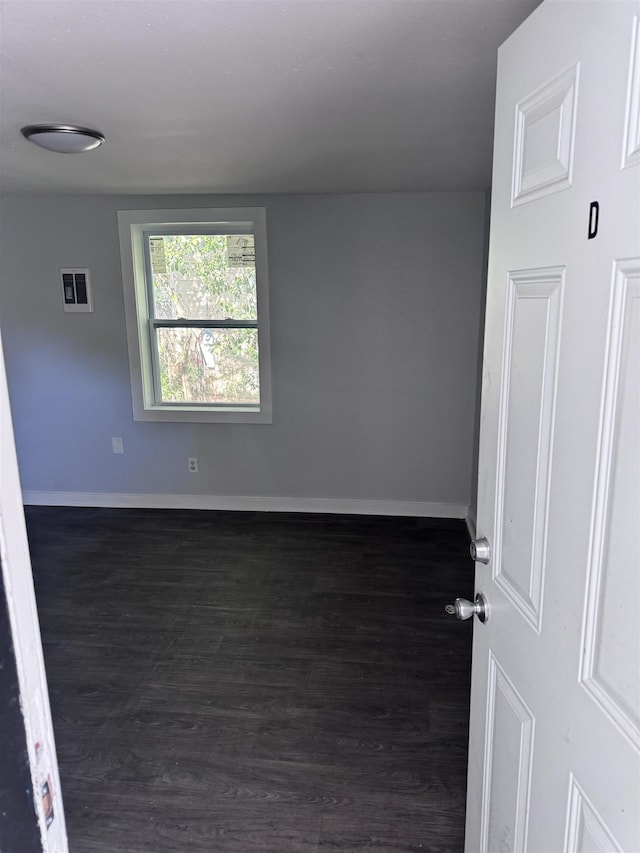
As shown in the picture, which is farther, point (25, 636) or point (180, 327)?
point (180, 327)

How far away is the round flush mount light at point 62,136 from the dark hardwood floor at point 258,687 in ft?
7.03

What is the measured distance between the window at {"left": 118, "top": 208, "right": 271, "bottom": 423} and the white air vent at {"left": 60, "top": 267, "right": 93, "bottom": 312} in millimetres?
284

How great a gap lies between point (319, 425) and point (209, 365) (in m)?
0.91

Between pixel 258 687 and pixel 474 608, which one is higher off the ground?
pixel 474 608

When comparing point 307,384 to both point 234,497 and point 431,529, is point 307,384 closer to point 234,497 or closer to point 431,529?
point 234,497

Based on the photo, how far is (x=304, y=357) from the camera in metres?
4.02

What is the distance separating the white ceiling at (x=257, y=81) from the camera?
120 centimetres

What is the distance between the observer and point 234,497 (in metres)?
4.28

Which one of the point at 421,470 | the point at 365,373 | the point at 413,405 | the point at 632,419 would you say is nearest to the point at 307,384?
the point at 365,373

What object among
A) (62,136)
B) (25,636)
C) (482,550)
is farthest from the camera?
(62,136)

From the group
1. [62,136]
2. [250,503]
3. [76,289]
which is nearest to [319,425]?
[250,503]

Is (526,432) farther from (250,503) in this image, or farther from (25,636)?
(250,503)

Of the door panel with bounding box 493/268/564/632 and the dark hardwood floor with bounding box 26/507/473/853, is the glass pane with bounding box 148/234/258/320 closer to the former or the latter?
the dark hardwood floor with bounding box 26/507/473/853

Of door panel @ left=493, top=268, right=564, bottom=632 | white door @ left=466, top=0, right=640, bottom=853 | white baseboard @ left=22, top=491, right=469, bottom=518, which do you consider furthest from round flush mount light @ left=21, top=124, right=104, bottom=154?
white baseboard @ left=22, top=491, right=469, bottom=518
